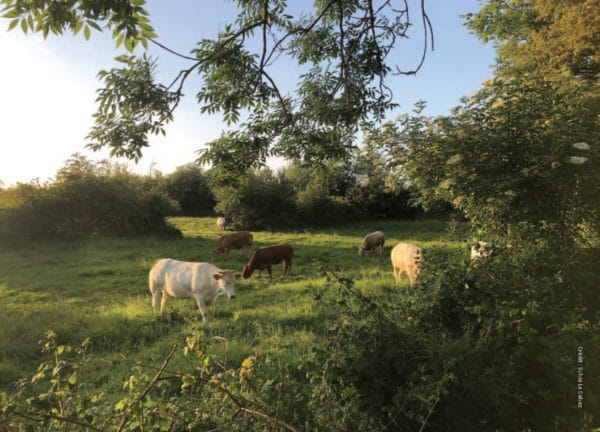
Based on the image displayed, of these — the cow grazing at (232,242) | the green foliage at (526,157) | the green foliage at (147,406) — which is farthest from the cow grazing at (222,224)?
the green foliage at (147,406)

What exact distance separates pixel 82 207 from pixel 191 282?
16.2 meters

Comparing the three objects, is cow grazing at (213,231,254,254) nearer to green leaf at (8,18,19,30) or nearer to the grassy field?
the grassy field

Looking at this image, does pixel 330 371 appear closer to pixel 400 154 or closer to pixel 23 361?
pixel 23 361

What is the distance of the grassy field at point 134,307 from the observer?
17.6ft

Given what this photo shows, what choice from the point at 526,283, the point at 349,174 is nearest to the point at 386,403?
the point at 526,283

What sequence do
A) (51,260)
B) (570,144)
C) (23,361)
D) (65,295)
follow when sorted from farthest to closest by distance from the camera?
1. (51,260)
2. (65,295)
3. (570,144)
4. (23,361)

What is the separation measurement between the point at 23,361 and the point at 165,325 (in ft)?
6.74

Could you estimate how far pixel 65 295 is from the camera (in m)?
9.30

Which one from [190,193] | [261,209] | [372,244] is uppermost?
[190,193]

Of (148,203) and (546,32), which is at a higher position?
(546,32)

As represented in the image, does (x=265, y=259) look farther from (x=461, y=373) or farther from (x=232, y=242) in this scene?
(x=461, y=373)

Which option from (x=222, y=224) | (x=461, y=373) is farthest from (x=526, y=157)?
(x=222, y=224)

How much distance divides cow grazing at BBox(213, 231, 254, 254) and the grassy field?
35 cm

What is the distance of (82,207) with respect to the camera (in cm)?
2067
